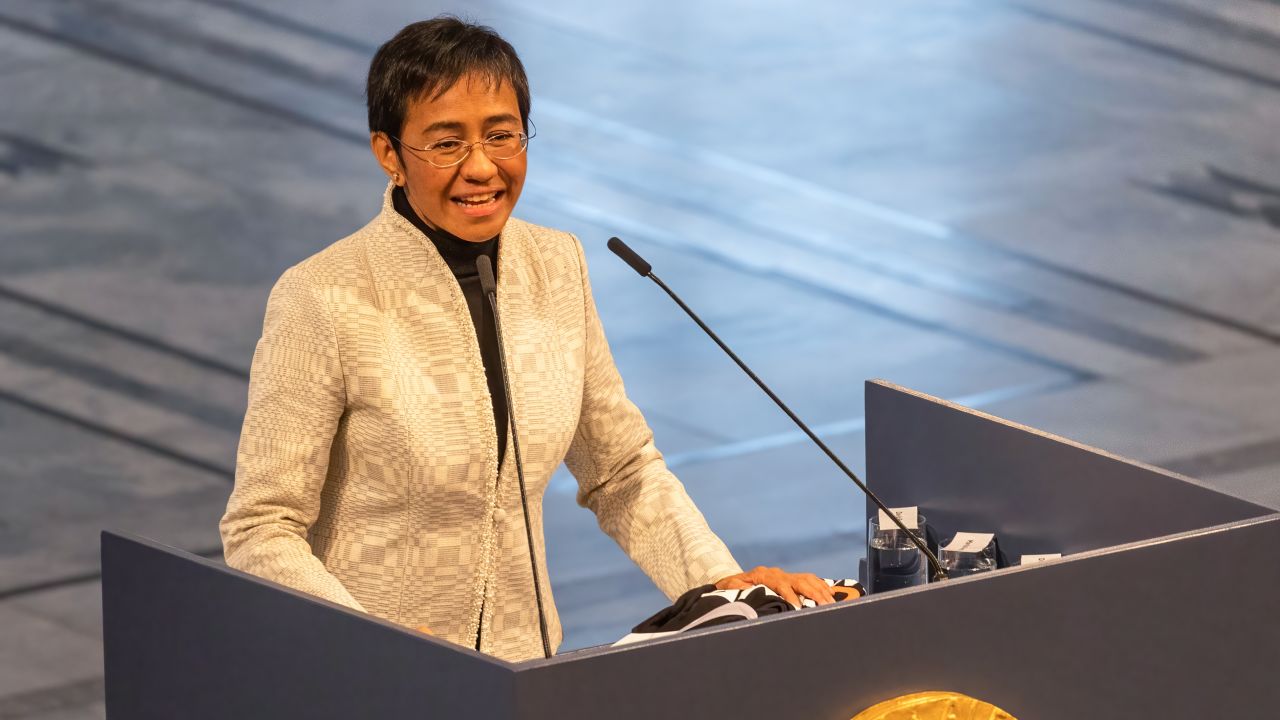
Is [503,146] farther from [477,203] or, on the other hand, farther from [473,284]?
[473,284]

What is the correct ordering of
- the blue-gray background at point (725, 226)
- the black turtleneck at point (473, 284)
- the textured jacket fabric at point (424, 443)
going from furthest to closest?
the blue-gray background at point (725, 226)
the black turtleneck at point (473, 284)
the textured jacket fabric at point (424, 443)

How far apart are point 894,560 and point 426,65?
739 millimetres

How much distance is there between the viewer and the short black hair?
158 cm

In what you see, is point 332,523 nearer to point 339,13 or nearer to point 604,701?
point 604,701

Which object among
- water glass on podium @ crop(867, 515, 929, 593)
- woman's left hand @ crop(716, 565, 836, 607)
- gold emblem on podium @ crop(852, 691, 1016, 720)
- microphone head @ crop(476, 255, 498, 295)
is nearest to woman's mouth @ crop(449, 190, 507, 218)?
microphone head @ crop(476, 255, 498, 295)

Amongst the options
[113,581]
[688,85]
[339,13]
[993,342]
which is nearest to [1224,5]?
[993,342]

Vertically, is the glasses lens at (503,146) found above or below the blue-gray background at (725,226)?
below

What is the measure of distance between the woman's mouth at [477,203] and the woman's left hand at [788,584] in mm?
453

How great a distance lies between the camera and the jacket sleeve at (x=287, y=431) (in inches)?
60.3

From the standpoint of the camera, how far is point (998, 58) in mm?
4805

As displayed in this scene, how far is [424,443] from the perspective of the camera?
5.28 ft

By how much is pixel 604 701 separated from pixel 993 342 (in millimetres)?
3641

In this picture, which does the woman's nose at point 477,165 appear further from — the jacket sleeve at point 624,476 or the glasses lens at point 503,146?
the jacket sleeve at point 624,476

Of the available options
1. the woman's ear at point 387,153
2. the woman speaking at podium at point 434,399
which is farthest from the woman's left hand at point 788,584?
the woman's ear at point 387,153
